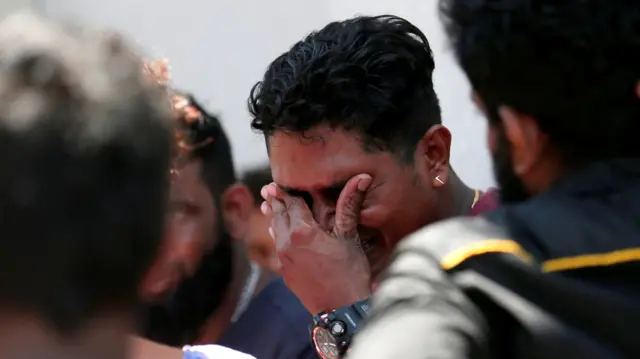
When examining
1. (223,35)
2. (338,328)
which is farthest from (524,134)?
(223,35)

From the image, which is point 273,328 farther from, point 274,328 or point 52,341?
point 52,341

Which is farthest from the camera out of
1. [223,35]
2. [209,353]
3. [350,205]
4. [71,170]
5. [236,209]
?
[223,35]

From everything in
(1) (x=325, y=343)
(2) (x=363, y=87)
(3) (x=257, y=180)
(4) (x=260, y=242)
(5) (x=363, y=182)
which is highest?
(2) (x=363, y=87)

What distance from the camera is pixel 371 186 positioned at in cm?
178

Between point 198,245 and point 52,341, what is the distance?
154cm

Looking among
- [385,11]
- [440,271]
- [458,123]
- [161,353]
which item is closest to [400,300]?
[440,271]

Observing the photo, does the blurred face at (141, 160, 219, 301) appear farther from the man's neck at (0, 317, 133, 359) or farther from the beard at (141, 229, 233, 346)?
the man's neck at (0, 317, 133, 359)

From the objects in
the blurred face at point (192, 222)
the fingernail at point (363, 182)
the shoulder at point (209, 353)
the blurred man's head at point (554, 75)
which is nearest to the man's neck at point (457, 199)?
the fingernail at point (363, 182)

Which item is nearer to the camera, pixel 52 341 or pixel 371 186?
pixel 52 341

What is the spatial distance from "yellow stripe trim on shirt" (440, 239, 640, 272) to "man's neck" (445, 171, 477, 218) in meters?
0.83

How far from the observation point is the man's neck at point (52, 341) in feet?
2.45

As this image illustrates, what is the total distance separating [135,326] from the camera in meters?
0.82

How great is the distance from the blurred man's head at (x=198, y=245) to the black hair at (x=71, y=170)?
1.39 meters

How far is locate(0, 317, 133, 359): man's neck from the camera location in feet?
2.45
